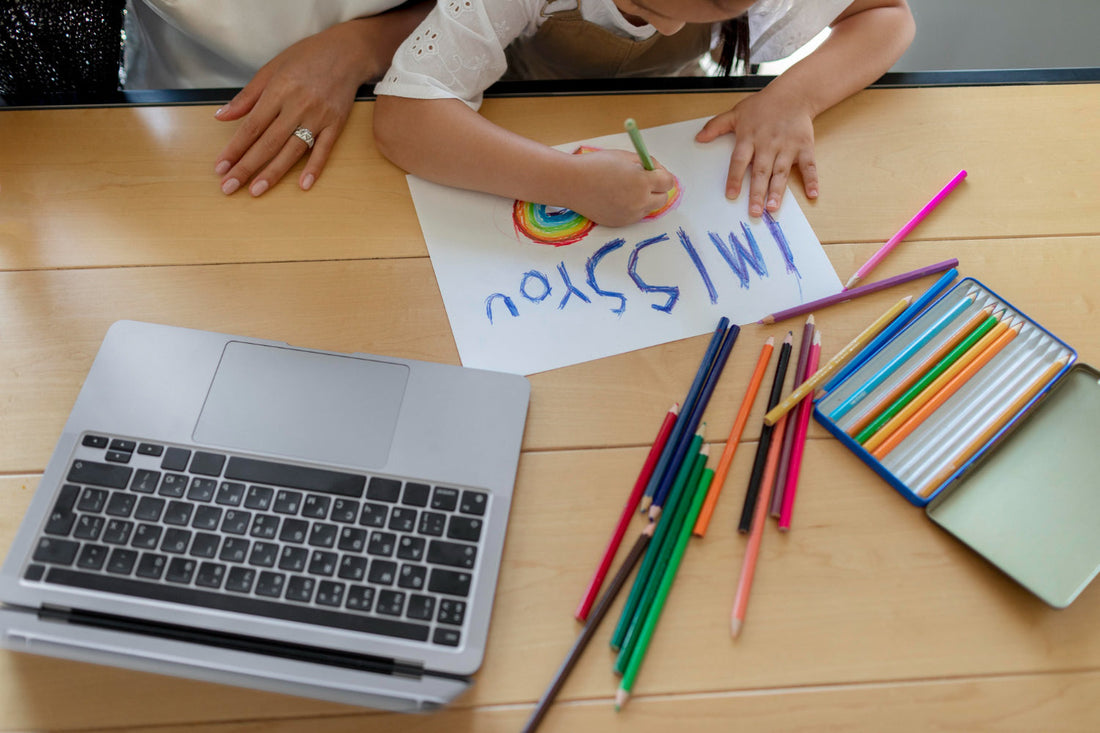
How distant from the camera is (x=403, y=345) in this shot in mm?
519

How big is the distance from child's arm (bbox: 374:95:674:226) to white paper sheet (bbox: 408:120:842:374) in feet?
0.05

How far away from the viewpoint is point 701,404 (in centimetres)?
50

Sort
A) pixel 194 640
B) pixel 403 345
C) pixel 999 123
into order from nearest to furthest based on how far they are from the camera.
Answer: pixel 194 640
pixel 403 345
pixel 999 123

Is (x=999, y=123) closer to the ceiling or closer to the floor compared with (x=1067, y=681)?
closer to the ceiling

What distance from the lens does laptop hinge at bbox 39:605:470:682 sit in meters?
0.41

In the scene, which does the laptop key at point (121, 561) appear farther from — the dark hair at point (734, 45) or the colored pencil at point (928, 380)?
the dark hair at point (734, 45)

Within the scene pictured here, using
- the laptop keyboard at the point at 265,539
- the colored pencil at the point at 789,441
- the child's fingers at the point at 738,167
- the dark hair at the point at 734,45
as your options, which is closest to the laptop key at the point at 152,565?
the laptop keyboard at the point at 265,539

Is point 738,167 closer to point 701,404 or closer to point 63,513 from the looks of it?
point 701,404

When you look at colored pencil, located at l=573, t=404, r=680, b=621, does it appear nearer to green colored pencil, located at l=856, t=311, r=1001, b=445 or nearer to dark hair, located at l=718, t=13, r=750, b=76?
green colored pencil, located at l=856, t=311, r=1001, b=445

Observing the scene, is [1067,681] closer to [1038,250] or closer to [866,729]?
[866,729]

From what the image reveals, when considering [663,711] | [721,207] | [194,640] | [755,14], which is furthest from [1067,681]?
[755,14]

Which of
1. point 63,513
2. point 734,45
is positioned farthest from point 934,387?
point 63,513

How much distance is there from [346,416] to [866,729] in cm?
34

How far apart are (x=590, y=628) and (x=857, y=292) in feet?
1.00
